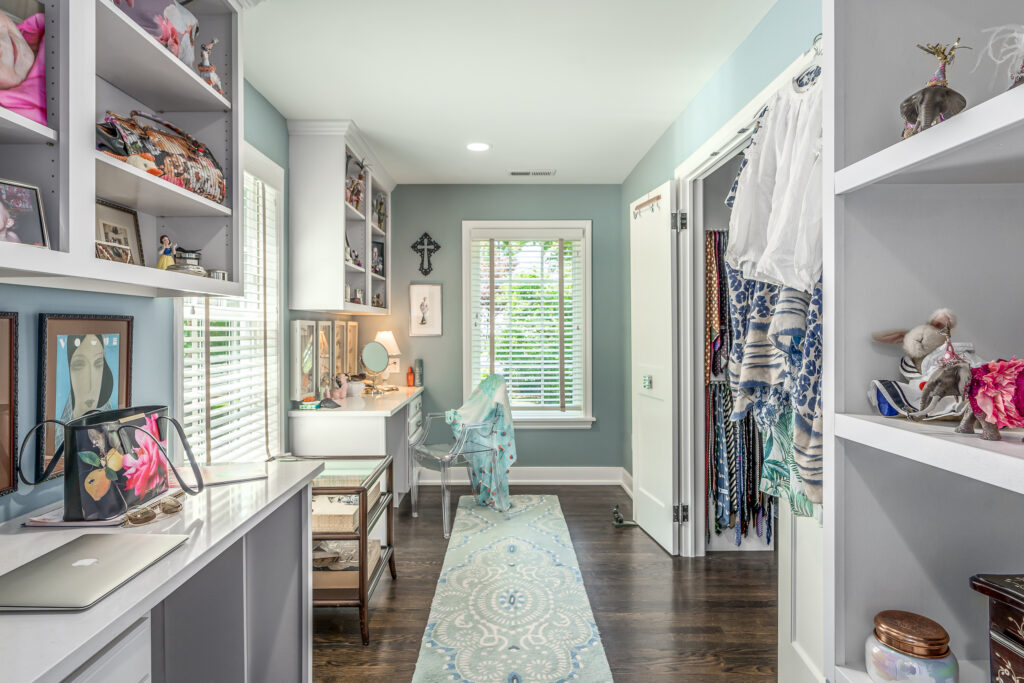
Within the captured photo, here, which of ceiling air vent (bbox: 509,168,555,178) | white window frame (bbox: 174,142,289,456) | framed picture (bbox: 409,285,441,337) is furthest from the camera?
framed picture (bbox: 409,285,441,337)

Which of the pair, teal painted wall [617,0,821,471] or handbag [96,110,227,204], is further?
teal painted wall [617,0,821,471]

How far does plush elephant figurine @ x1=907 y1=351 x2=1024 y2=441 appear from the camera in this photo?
544 millimetres

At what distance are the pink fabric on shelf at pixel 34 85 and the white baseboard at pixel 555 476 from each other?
4031 millimetres

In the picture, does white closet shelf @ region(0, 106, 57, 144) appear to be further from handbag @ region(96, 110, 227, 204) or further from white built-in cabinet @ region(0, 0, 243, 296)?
handbag @ region(96, 110, 227, 204)

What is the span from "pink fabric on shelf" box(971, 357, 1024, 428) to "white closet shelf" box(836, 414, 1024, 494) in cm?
2

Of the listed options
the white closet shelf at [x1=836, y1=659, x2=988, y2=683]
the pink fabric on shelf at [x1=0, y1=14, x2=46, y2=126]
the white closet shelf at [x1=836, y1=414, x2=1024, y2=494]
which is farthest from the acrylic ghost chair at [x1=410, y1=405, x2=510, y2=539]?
the white closet shelf at [x1=836, y1=414, x2=1024, y2=494]

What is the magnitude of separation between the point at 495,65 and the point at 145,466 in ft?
7.21

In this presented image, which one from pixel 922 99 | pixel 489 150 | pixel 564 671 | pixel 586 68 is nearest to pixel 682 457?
pixel 564 671

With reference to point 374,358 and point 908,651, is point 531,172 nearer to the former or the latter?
point 374,358

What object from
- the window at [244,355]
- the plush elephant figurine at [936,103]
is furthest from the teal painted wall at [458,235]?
the plush elephant figurine at [936,103]

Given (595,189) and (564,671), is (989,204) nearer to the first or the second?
(564,671)

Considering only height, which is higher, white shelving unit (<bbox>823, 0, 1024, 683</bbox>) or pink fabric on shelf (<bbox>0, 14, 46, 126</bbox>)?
pink fabric on shelf (<bbox>0, 14, 46, 126</bbox>)

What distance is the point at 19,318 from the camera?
141cm

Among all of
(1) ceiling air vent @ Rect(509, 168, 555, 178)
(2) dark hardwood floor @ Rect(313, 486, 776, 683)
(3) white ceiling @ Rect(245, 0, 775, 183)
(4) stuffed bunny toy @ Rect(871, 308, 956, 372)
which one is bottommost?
(2) dark hardwood floor @ Rect(313, 486, 776, 683)
